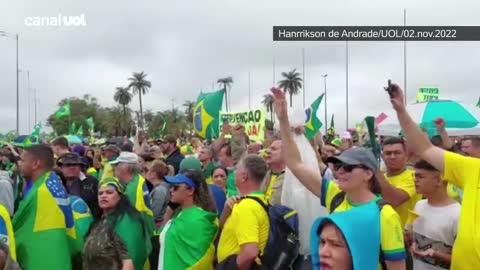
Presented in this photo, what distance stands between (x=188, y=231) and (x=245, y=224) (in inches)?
26.7

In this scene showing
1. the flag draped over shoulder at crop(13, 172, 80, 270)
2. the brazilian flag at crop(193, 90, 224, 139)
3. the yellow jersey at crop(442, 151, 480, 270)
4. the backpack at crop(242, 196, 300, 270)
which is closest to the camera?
the yellow jersey at crop(442, 151, 480, 270)

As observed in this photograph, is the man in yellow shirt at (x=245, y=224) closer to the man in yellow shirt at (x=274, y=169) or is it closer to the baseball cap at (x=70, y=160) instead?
the man in yellow shirt at (x=274, y=169)

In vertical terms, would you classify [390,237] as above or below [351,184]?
below

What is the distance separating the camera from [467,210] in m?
3.53

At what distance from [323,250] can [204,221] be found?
8.11ft

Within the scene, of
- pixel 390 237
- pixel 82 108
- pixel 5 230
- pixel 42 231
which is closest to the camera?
pixel 390 237

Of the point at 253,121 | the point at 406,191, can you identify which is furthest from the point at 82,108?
the point at 406,191

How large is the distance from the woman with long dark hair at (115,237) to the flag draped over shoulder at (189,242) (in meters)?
0.30

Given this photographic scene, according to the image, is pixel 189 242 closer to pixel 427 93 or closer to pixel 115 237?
pixel 115 237

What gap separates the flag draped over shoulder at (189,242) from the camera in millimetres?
4793

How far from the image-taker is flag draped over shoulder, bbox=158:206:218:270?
4.79 meters

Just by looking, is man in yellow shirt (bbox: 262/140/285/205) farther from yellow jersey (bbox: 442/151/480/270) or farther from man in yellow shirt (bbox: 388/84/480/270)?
yellow jersey (bbox: 442/151/480/270)

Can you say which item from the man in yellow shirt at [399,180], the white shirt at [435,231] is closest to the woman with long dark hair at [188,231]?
the man in yellow shirt at [399,180]

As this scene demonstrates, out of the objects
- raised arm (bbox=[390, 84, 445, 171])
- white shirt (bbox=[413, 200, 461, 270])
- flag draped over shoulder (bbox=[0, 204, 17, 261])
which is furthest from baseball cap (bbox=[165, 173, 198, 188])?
raised arm (bbox=[390, 84, 445, 171])
